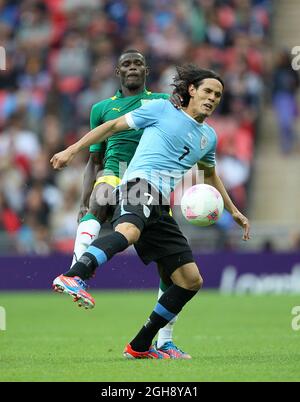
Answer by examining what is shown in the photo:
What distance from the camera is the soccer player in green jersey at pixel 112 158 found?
923 centimetres

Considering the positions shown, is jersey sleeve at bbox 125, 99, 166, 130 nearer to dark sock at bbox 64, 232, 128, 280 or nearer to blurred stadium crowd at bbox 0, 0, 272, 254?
dark sock at bbox 64, 232, 128, 280

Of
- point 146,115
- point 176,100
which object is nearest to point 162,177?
point 146,115

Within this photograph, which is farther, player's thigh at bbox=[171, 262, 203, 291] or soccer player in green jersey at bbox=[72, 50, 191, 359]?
soccer player in green jersey at bbox=[72, 50, 191, 359]

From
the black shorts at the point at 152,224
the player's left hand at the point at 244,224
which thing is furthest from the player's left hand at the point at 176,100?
the player's left hand at the point at 244,224

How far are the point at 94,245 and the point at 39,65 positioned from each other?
13.4 meters

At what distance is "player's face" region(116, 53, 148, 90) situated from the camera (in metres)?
9.55

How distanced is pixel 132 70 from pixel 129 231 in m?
2.13

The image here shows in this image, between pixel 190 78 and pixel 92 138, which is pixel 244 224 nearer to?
pixel 190 78

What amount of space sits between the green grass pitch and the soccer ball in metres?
1.17

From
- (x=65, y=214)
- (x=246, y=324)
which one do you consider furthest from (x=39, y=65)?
(x=246, y=324)

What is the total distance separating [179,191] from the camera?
17.5 m
